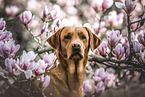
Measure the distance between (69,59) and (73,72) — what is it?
0.15 m

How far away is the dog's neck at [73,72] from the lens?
171 centimetres

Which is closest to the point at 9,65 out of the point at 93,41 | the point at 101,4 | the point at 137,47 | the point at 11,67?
the point at 11,67

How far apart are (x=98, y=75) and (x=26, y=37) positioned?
2113 millimetres

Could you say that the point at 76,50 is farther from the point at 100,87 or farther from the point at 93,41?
the point at 100,87

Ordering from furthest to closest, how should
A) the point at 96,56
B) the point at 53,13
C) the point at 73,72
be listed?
1. the point at 53,13
2. the point at 73,72
3. the point at 96,56

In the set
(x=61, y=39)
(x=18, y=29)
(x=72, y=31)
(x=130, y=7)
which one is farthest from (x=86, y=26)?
(x=18, y=29)

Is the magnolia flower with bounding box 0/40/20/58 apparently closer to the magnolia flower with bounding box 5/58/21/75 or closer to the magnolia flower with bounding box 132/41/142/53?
the magnolia flower with bounding box 5/58/21/75

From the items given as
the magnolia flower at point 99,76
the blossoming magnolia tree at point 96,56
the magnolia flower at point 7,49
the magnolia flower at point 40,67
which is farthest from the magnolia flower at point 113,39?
the magnolia flower at point 7,49

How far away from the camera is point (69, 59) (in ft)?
5.67

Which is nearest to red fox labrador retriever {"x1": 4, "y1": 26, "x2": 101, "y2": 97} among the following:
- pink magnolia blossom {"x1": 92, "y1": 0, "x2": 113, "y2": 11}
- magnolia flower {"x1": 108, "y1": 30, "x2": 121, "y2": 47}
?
magnolia flower {"x1": 108, "y1": 30, "x2": 121, "y2": 47}

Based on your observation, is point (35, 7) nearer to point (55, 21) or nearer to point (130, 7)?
point (55, 21)

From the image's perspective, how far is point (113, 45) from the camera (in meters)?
1.58

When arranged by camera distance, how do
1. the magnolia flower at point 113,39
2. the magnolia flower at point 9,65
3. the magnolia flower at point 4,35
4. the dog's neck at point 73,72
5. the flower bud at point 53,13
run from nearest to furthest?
the magnolia flower at point 9,65 < the magnolia flower at point 4,35 < the magnolia flower at point 113,39 < the dog's neck at point 73,72 < the flower bud at point 53,13

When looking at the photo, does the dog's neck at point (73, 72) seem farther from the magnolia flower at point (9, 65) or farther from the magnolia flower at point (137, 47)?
the magnolia flower at point (9, 65)
